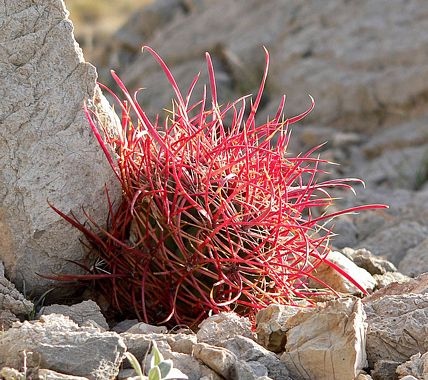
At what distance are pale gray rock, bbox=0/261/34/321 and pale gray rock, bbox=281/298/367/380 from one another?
0.84 m

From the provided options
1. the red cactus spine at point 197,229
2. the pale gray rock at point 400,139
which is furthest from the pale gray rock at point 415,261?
the pale gray rock at point 400,139

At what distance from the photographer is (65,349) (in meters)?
2.43

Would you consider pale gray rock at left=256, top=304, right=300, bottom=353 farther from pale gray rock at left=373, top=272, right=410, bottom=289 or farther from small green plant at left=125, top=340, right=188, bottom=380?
pale gray rock at left=373, top=272, right=410, bottom=289

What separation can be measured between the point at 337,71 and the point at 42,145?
5809 mm

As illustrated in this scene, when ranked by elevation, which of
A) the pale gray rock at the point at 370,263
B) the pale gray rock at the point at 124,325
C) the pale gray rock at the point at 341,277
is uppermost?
the pale gray rock at the point at 124,325

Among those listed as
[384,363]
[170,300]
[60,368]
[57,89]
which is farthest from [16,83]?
[384,363]

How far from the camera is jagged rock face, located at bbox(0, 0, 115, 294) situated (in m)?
3.13

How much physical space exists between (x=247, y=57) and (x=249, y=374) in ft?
23.4

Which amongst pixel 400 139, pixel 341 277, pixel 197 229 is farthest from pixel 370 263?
pixel 400 139

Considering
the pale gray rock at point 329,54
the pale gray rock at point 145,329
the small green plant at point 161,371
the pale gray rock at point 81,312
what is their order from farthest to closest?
the pale gray rock at point 329,54
the pale gray rock at point 81,312
the pale gray rock at point 145,329
the small green plant at point 161,371

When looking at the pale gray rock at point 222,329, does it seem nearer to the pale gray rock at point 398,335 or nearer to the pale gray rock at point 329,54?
the pale gray rock at point 398,335

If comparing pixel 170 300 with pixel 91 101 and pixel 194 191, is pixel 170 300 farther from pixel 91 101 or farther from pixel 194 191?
pixel 91 101

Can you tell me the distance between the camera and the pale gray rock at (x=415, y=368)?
2.57m

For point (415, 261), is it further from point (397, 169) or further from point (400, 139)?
point (400, 139)
